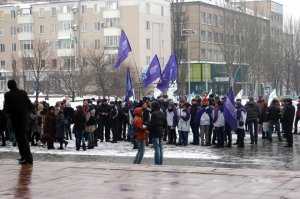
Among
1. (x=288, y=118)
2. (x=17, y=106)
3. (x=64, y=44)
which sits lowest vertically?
(x=288, y=118)

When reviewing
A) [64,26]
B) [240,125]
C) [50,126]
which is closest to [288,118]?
[240,125]

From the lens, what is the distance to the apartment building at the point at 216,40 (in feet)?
216

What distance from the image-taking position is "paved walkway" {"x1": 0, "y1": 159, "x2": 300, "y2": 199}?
30.5 feet

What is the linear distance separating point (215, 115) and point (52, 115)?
558cm

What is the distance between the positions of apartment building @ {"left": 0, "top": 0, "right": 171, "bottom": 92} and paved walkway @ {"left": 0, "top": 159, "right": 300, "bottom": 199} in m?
66.4

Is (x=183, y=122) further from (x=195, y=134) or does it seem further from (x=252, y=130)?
(x=252, y=130)

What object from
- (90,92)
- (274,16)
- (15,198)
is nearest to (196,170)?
(15,198)

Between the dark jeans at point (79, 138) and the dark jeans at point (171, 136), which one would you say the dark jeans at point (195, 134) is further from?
the dark jeans at point (79, 138)

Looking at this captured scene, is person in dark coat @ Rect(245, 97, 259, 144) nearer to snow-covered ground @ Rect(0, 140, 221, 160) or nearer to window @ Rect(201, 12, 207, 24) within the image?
snow-covered ground @ Rect(0, 140, 221, 160)

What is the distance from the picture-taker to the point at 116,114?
23797 millimetres

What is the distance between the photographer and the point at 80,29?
85.9 metres

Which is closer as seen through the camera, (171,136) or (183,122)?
(183,122)

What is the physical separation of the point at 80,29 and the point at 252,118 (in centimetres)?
6497

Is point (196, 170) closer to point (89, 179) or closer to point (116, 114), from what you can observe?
point (89, 179)
